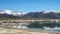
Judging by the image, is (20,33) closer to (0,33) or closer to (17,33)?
(17,33)

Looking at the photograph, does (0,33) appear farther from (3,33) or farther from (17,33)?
(17,33)

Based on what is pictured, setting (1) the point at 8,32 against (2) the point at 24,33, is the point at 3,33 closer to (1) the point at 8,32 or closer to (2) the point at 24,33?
(1) the point at 8,32

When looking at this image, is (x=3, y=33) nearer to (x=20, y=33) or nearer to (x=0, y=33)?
(x=0, y=33)

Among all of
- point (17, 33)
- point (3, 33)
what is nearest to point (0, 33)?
point (3, 33)

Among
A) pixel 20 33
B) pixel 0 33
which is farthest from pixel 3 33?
pixel 20 33

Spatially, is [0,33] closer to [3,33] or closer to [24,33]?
[3,33]

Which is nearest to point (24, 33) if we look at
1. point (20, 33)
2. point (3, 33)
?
point (20, 33)
